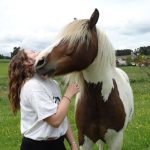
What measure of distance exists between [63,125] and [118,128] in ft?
4.51

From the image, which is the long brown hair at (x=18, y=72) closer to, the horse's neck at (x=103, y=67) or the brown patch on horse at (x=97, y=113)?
the horse's neck at (x=103, y=67)

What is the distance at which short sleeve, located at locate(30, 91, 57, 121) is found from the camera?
3.87m

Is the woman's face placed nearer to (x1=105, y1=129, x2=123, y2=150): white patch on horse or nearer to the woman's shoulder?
the woman's shoulder

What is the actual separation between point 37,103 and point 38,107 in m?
0.04

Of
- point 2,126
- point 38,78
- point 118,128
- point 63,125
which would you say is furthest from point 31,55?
point 2,126

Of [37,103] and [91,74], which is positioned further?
[91,74]

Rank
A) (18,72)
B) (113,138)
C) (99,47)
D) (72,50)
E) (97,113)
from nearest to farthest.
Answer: (18,72) → (72,50) → (99,47) → (97,113) → (113,138)

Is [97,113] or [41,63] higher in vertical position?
[41,63]

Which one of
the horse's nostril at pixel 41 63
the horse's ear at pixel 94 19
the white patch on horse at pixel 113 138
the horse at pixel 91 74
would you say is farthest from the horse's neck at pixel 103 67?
the horse's nostril at pixel 41 63

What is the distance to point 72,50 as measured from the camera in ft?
14.3

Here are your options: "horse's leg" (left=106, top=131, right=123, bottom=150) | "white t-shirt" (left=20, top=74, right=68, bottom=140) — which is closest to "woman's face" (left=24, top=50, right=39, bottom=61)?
"white t-shirt" (left=20, top=74, right=68, bottom=140)

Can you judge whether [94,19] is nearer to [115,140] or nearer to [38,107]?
[38,107]

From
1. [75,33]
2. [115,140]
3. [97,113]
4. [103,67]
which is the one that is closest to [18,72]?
[75,33]

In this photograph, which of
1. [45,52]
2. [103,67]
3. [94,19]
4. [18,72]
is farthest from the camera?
[103,67]
